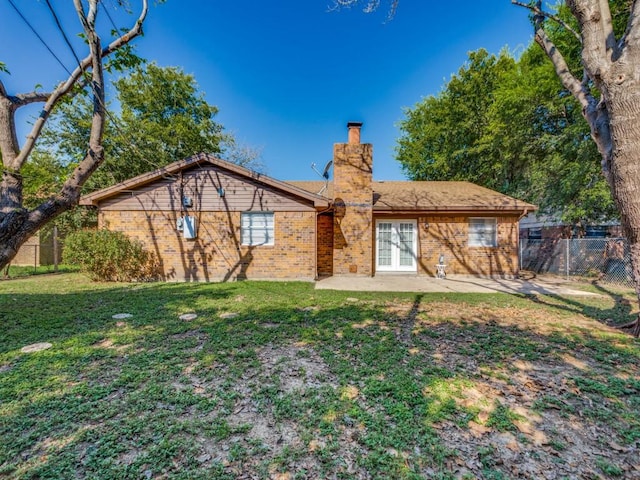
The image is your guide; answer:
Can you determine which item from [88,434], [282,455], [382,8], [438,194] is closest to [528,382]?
[282,455]

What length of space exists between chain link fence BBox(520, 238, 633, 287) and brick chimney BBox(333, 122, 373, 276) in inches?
293

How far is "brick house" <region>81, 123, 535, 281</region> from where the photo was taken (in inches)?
368

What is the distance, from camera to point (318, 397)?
2.67m

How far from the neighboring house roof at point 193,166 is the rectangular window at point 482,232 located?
589cm

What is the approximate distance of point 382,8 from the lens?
5.92 meters

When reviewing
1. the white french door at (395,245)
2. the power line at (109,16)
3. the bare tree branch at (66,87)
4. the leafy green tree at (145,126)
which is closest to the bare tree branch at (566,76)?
the white french door at (395,245)

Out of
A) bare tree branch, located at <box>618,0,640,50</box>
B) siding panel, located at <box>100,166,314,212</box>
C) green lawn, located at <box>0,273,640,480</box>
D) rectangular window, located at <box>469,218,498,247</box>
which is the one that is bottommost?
green lawn, located at <box>0,273,640,480</box>

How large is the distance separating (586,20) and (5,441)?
8547 mm

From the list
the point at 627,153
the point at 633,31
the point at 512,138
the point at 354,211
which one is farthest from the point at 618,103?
the point at 512,138

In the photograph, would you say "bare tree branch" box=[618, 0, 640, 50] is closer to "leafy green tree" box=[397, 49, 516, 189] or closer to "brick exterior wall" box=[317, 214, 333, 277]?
"brick exterior wall" box=[317, 214, 333, 277]

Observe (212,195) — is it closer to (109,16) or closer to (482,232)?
(109,16)

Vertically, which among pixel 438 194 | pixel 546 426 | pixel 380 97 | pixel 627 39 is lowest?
pixel 546 426

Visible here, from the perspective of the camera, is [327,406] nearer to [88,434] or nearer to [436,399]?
[436,399]

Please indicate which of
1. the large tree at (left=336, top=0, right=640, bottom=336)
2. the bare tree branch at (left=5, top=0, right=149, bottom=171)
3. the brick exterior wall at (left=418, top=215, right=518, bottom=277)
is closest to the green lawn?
the large tree at (left=336, top=0, right=640, bottom=336)
